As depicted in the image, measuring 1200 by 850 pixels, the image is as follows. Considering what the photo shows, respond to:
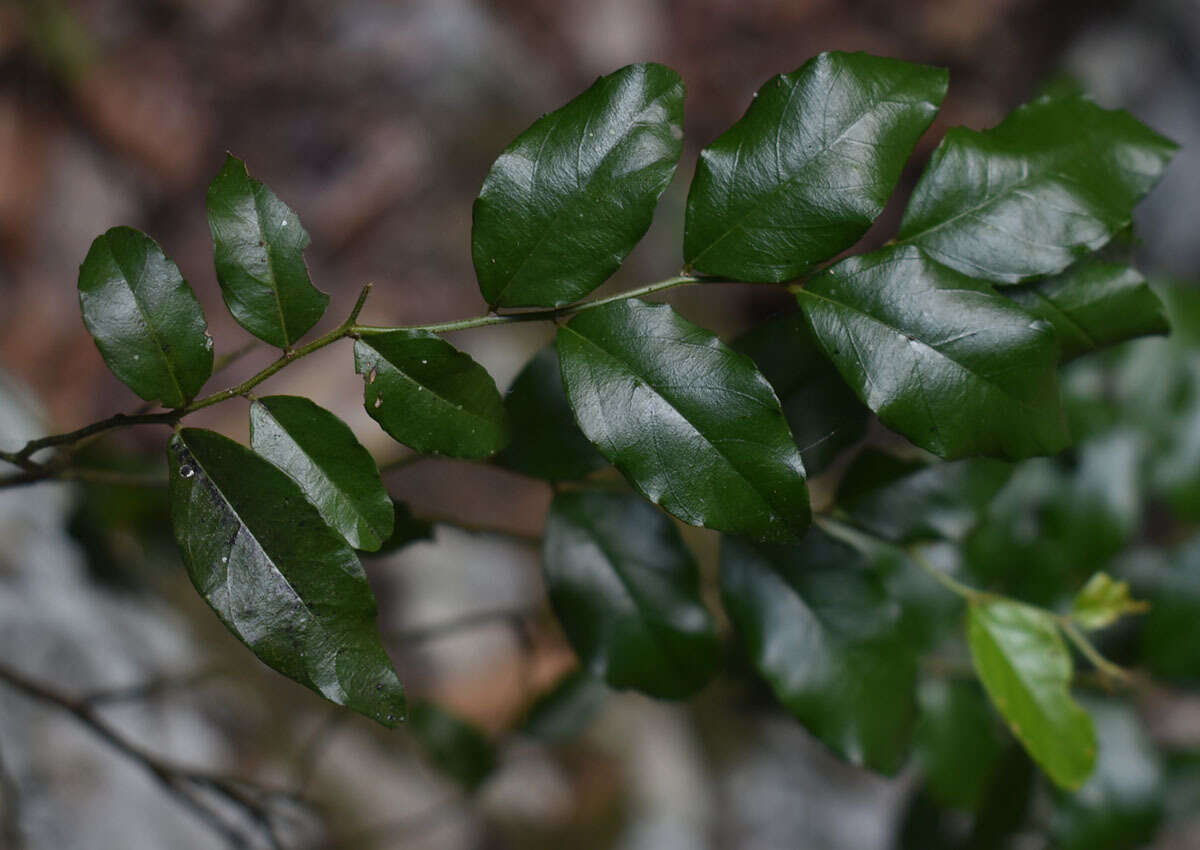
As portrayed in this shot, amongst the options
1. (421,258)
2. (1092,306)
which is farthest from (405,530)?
(421,258)

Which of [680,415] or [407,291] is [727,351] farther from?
[407,291]

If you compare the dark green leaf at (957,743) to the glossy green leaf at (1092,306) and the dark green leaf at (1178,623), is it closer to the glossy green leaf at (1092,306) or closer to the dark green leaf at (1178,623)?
the dark green leaf at (1178,623)

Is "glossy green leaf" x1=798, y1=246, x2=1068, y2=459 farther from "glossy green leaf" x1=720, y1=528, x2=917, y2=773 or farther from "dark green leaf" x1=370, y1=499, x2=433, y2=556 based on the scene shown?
"dark green leaf" x1=370, y1=499, x2=433, y2=556

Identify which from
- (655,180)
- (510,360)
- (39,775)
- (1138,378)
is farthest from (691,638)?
(510,360)

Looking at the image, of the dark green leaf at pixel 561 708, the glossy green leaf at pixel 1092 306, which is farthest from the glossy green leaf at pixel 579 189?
the dark green leaf at pixel 561 708

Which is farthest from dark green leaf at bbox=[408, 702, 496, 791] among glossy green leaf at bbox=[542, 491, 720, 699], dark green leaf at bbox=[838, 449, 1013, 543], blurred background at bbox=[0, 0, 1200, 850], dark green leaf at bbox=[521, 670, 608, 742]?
dark green leaf at bbox=[838, 449, 1013, 543]

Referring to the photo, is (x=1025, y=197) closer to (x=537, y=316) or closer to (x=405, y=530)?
(x=537, y=316)

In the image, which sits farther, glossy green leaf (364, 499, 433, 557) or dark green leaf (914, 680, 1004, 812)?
dark green leaf (914, 680, 1004, 812)
